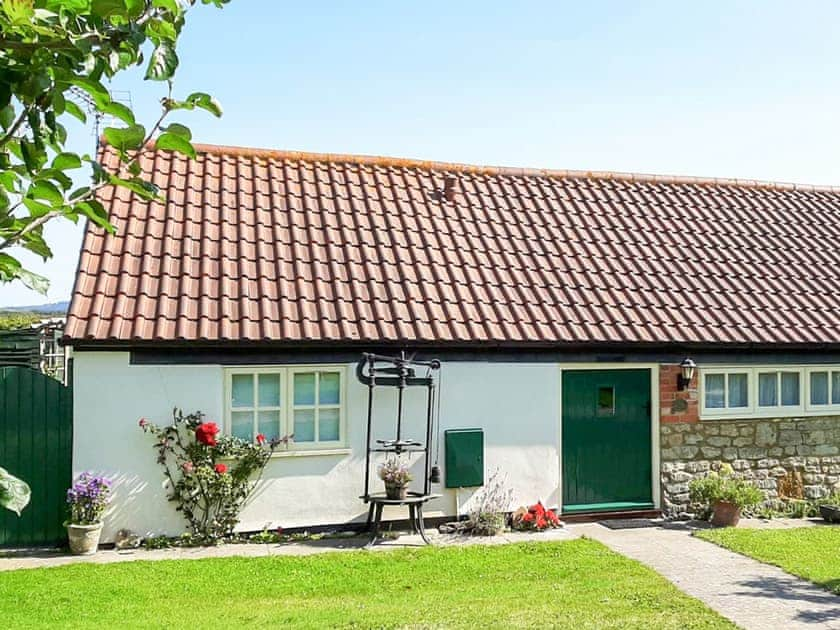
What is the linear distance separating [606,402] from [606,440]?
1.76ft

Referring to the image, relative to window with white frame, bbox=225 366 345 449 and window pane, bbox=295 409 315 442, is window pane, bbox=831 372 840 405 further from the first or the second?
window pane, bbox=295 409 315 442

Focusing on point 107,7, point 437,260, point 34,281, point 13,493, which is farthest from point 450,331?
point 13,493

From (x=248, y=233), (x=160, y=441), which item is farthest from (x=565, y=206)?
(x=160, y=441)

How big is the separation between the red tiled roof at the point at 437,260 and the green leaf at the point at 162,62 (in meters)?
7.67

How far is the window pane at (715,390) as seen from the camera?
11.9m

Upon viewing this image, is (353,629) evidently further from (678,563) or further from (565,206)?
(565,206)

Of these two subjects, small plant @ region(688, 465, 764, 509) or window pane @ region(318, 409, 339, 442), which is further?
small plant @ region(688, 465, 764, 509)

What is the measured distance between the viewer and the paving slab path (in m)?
7.34

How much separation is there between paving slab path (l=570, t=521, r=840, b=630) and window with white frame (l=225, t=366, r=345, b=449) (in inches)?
139

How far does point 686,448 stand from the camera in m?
11.8

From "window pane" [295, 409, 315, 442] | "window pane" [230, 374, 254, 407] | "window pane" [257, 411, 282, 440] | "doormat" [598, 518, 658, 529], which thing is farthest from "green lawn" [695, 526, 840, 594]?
"window pane" [230, 374, 254, 407]

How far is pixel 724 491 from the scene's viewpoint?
36.5 ft

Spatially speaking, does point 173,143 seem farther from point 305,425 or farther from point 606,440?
point 606,440

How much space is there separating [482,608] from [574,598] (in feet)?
3.10
